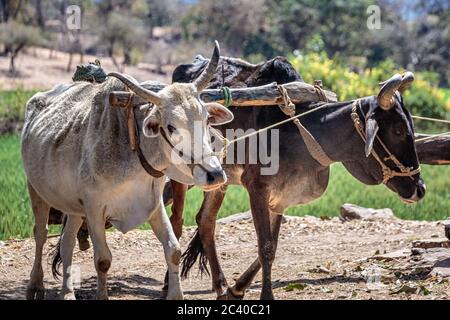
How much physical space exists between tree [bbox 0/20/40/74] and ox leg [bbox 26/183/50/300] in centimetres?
2856

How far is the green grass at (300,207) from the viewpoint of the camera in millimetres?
9789

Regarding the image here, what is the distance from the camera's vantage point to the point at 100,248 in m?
5.61

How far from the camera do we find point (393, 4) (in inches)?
2360

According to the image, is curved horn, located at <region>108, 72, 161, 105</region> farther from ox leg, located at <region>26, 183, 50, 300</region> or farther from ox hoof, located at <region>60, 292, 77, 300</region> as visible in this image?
ox leg, located at <region>26, 183, 50, 300</region>

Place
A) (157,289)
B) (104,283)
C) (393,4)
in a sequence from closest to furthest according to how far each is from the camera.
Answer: (104,283)
(157,289)
(393,4)

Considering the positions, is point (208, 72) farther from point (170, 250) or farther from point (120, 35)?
point (120, 35)

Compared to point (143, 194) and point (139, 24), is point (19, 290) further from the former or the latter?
point (139, 24)

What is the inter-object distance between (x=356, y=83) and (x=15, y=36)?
1728 cm

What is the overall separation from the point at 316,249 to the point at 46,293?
10.2 feet

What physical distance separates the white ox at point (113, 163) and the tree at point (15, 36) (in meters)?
29.1

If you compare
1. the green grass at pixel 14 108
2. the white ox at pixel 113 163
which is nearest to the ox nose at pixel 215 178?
the white ox at pixel 113 163

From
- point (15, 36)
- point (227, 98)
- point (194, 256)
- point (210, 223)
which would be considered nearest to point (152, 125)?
point (227, 98)

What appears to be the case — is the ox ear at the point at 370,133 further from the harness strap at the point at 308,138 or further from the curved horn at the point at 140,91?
the curved horn at the point at 140,91
